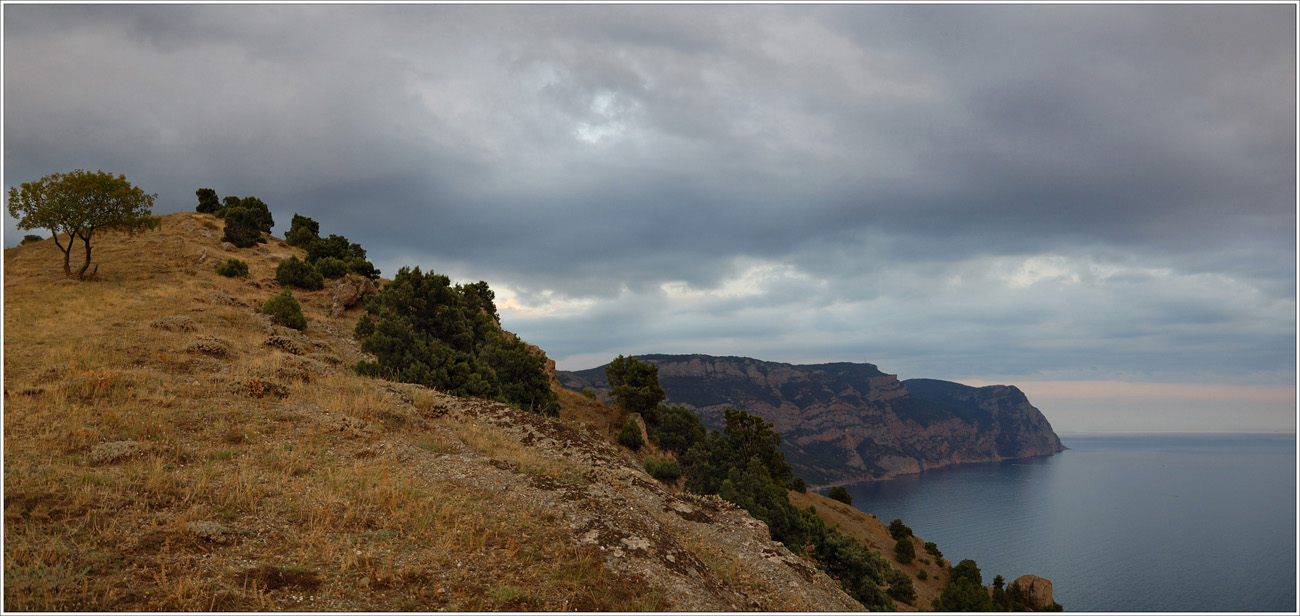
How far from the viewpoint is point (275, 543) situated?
29.6 feet

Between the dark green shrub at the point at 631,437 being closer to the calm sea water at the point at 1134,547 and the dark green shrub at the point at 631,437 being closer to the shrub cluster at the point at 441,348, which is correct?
the shrub cluster at the point at 441,348

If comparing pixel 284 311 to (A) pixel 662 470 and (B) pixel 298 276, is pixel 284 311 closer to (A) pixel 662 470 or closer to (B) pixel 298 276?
(B) pixel 298 276

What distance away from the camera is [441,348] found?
32.3m

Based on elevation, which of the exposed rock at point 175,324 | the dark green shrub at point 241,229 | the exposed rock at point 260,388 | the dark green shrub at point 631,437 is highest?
the dark green shrub at point 241,229

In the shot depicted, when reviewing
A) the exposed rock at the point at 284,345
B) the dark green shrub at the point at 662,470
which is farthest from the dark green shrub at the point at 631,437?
the exposed rock at the point at 284,345

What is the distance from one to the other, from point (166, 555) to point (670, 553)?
809 cm

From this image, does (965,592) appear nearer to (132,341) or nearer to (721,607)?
(721,607)

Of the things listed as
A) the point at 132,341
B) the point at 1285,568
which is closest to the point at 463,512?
the point at 132,341

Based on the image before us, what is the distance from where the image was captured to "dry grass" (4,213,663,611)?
771cm

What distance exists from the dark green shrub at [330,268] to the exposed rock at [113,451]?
43.7m

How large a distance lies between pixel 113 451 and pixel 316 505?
5524mm

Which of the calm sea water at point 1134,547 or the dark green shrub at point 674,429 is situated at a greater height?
the dark green shrub at point 674,429

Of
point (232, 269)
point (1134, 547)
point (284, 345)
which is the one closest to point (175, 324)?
point (284, 345)

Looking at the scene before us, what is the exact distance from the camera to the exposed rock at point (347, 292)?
4422cm
